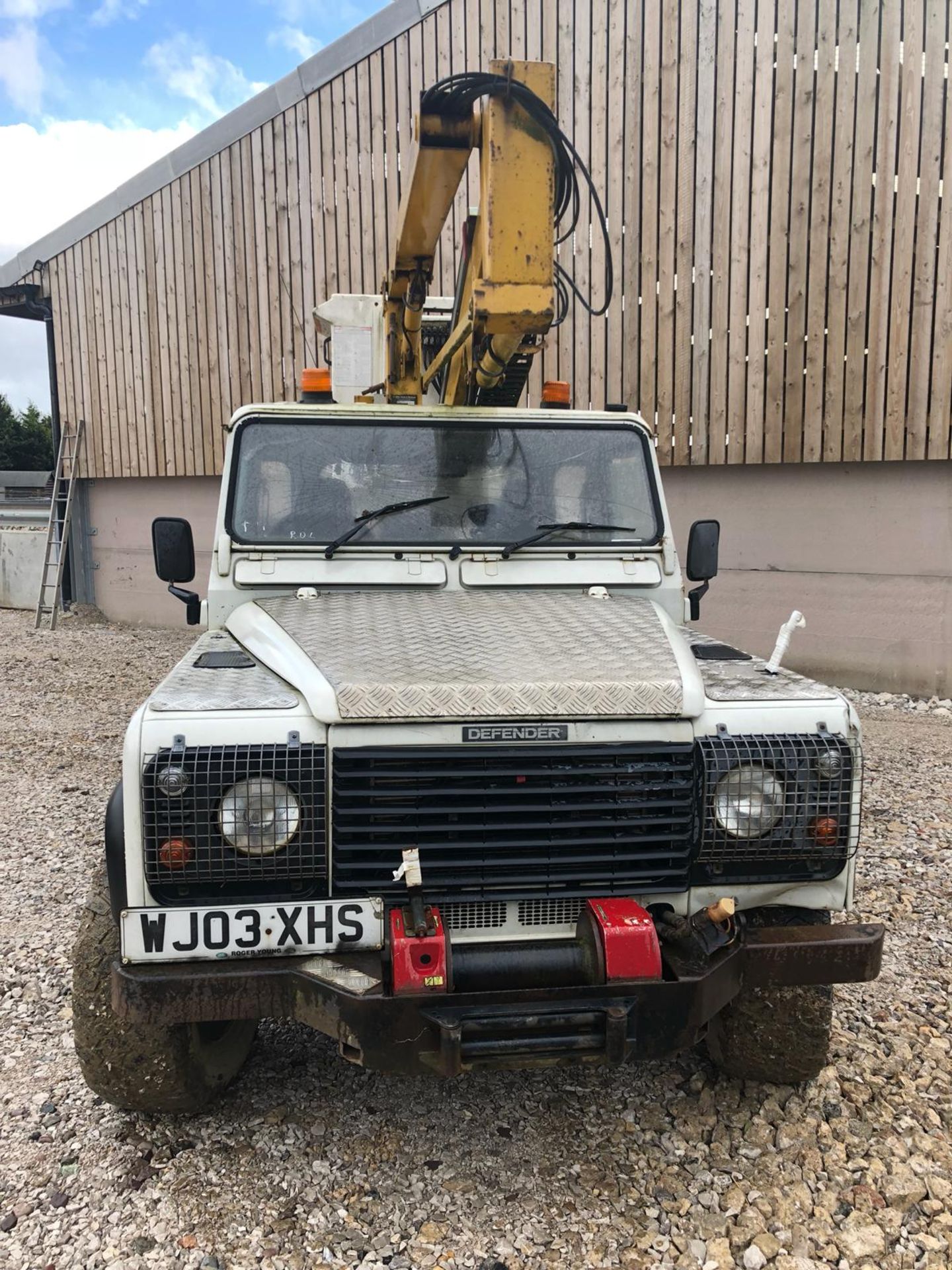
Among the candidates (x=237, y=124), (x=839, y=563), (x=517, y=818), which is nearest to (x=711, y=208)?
(x=839, y=563)

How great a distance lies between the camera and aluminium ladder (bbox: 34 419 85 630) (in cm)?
1333

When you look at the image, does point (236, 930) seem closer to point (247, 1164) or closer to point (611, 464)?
point (247, 1164)

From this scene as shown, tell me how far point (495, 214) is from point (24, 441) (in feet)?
99.0

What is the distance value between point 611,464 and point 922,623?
5445 millimetres

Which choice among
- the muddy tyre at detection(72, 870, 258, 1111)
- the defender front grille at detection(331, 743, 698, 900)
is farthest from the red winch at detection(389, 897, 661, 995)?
the muddy tyre at detection(72, 870, 258, 1111)

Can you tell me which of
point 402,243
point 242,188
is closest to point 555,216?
point 402,243

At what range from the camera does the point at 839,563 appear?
338 inches

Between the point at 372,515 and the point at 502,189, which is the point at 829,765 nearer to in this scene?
the point at 372,515

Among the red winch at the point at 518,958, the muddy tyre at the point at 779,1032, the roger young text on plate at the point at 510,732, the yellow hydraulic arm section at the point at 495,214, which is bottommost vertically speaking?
the muddy tyre at the point at 779,1032

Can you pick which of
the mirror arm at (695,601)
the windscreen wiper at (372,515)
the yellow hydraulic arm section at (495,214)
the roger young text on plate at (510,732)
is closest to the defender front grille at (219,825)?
the roger young text on plate at (510,732)

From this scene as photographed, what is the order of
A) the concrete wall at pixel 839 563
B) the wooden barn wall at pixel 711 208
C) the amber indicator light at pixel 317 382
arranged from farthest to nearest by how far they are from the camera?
the concrete wall at pixel 839 563 < the wooden barn wall at pixel 711 208 < the amber indicator light at pixel 317 382

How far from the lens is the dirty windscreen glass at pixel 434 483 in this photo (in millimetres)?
3797

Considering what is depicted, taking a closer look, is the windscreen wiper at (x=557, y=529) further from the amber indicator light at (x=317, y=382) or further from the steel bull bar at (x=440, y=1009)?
the steel bull bar at (x=440, y=1009)

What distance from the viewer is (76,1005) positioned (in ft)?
9.03
